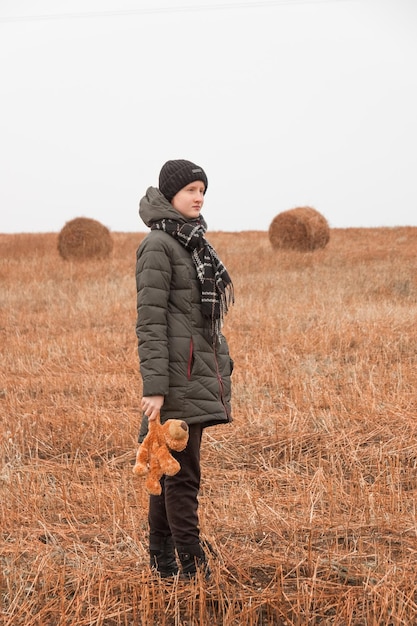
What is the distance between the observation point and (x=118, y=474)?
4105mm

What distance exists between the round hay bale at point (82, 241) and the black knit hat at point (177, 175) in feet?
54.2

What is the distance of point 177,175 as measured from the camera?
9.53ft

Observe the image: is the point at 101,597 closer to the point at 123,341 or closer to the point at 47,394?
the point at 47,394

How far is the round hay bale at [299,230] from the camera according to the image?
20.0 metres

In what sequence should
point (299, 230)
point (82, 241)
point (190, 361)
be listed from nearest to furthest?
point (190, 361) < point (82, 241) < point (299, 230)

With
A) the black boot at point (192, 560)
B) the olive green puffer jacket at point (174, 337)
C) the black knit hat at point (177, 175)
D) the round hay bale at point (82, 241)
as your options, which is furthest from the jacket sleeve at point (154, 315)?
the round hay bale at point (82, 241)

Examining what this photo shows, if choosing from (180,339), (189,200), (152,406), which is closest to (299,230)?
(189,200)

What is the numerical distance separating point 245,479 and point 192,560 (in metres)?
1.24

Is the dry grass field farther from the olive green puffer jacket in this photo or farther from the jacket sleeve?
the jacket sleeve

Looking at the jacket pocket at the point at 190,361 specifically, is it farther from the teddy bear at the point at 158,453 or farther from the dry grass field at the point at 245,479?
the dry grass field at the point at 245,479

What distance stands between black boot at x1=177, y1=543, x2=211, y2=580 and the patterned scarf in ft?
2.74

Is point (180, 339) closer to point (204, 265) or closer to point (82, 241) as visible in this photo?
point (204, 265)

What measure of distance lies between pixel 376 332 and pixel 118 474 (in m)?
4.47

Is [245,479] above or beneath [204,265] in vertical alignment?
beneath
